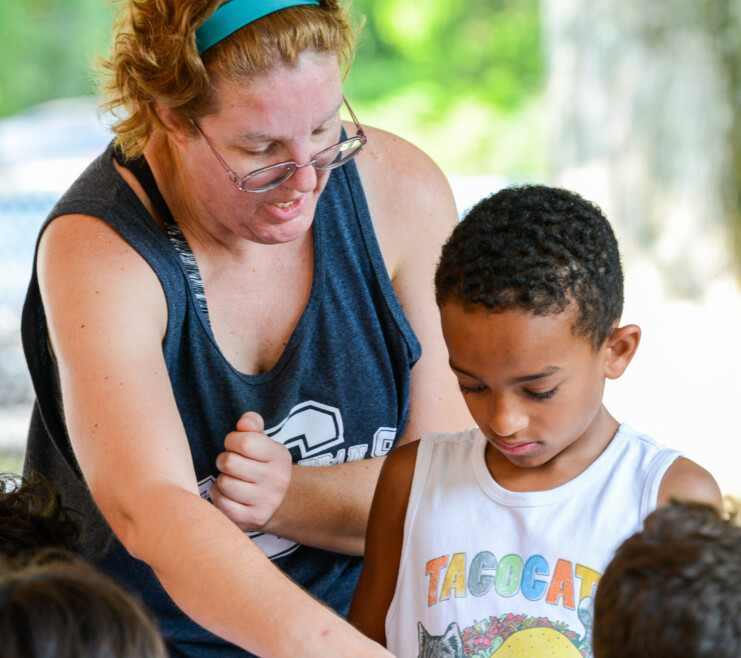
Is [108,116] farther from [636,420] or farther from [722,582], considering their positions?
[636,420]

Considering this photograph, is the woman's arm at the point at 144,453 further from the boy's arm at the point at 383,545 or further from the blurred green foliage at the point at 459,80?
the blurred green foliage at the point at 459,80

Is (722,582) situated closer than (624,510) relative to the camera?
Yes

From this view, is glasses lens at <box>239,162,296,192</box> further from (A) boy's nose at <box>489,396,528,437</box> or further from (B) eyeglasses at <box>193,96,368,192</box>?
(A) boy's nose at <box>489,396,528,437</box>

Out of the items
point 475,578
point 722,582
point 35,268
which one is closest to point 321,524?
point 475,578

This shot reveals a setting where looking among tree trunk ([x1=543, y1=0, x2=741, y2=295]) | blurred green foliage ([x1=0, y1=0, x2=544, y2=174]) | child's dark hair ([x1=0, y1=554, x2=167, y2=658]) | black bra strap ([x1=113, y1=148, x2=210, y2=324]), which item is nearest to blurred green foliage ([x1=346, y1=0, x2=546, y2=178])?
blurred green foliage ([x1=0, y1=0, x2=544, y2=174])

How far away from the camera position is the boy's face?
1328 millimetres

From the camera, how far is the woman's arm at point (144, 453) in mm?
1173

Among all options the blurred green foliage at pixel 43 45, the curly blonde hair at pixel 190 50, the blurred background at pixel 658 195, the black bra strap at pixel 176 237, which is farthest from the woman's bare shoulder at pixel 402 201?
the blurred green foliage at pixel 43 45

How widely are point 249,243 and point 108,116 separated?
1.10 ft

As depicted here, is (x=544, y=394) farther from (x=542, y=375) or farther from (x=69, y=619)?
(x=69, y=619)

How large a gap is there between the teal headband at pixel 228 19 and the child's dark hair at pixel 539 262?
43 centimetres

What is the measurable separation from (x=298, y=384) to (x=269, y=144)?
1.39 ft

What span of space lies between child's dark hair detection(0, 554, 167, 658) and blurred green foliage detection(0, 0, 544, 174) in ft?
31.5

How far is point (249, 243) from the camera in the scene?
68.1 inches
